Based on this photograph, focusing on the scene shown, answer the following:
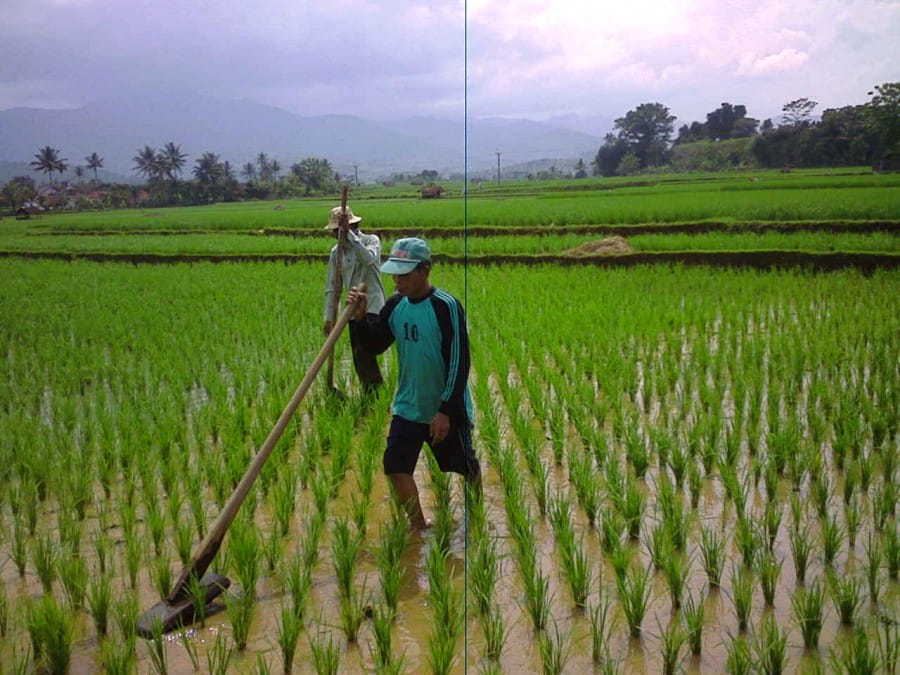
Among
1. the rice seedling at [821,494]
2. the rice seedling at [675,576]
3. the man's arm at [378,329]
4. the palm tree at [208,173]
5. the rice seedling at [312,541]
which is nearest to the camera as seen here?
the rice seedling at [675,576]

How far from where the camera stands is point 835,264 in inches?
307

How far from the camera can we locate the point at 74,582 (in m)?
2.42

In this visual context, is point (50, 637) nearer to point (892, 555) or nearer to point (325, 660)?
point (325, 660)

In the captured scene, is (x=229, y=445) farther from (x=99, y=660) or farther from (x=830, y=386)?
(x=830, y=386)

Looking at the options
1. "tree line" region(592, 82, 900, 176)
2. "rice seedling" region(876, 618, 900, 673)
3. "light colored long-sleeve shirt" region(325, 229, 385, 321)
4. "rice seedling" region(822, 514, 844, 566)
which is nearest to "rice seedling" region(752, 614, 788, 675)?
"rice seedling" region(876, 618, 900, 673)

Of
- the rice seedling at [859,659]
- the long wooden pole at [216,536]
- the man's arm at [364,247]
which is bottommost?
the rice seedling at [859,659]

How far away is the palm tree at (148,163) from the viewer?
5.53m

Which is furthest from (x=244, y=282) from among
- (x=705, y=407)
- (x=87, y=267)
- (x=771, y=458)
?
(x=771, y=458)

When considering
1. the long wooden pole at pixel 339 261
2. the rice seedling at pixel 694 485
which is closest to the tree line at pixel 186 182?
the long wooden pole at pixel 339 261

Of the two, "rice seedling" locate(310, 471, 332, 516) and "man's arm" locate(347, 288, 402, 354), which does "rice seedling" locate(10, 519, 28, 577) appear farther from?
A: "man's arm" locate(347, 288, 402, 354)

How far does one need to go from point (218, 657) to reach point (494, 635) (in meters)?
0.72

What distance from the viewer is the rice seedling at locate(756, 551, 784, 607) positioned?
2.43 metres

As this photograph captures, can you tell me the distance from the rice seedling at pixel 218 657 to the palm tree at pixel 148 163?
4.03 m

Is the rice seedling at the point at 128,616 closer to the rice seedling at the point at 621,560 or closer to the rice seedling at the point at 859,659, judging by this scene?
the rice seedling at the point at 621,560
